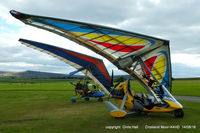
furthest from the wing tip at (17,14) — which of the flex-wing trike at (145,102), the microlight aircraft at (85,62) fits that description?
the microlight aircraft at (85,62)

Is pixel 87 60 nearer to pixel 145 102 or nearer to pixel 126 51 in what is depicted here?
pixel 126 51

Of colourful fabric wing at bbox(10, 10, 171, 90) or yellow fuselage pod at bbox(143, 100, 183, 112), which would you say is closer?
colourful fabric wing at bbox(10, 10, 171, 90)

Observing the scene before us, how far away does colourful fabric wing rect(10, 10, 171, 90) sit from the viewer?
611cm

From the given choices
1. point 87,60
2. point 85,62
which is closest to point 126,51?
point 87,60

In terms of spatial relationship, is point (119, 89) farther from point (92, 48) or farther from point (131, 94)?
point (92, 48)

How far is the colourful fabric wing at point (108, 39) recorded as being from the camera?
20.1ft

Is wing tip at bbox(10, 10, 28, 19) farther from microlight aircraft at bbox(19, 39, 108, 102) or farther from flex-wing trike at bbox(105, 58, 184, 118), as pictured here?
microlight aircraft at bbox(19, 39, 108, 102)

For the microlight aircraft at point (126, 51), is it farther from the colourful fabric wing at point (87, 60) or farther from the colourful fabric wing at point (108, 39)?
the colourful fabric wing at point (87, 60)

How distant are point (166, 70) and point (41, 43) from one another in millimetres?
10901

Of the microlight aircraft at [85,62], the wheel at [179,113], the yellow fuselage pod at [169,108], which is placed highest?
the microlight aircraft at [85,62]

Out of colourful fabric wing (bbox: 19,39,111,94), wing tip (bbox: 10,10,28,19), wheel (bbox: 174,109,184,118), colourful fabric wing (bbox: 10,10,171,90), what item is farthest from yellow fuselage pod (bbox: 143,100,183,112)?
colourful fabric wing (bbox: 19,39,111,94)

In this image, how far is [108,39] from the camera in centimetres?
776

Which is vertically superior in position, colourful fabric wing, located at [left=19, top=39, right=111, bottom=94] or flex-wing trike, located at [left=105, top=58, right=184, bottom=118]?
colourful fabric wing, located at [left=19, top=39, right=111, bottom=94]

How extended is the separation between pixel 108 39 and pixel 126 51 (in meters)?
1.57
